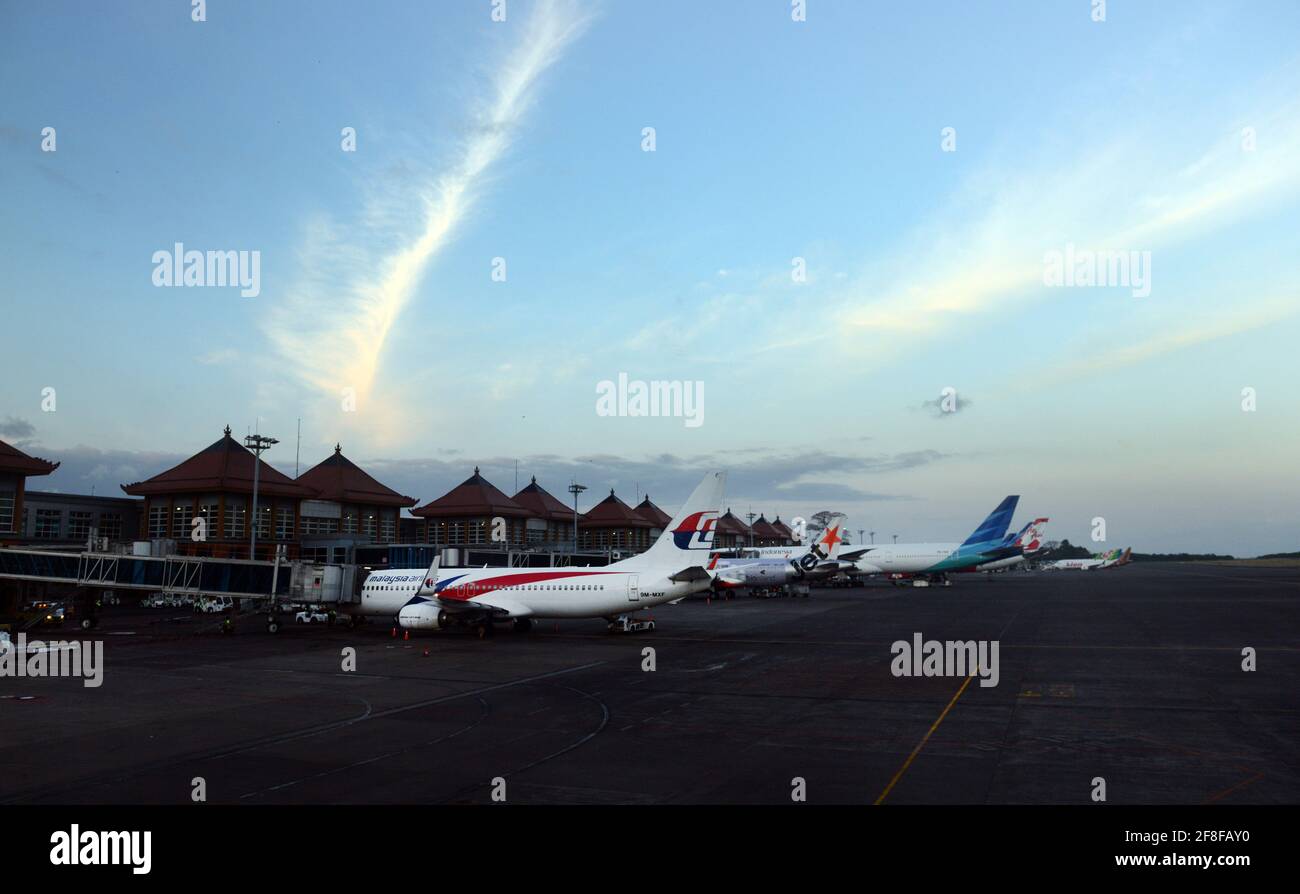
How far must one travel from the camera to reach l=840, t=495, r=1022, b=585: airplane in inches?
3674

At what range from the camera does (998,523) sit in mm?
93188

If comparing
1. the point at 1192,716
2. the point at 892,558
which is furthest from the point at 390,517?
the point at 1192,716

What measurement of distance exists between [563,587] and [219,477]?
1909 inches

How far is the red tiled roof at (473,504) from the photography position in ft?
335

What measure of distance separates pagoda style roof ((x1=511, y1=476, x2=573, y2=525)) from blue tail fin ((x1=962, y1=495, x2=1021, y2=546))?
60.3m

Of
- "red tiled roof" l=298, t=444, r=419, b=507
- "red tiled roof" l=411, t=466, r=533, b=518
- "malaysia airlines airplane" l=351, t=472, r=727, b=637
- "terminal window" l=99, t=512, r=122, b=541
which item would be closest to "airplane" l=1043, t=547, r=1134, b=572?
"red tiled roof" l=411, t=466, r=533, b=518

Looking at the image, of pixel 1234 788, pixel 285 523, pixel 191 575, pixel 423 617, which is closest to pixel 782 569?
pixel 423 617

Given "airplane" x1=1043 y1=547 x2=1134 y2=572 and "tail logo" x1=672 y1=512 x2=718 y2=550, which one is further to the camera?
"airplane" x1=1043 y1=547 x2=1134 y2=572

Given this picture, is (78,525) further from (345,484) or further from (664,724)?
(664,724)

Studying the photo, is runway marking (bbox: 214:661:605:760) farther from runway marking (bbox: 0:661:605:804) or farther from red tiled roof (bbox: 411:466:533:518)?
red tiled roof (bbox: 411:466:533:518)
